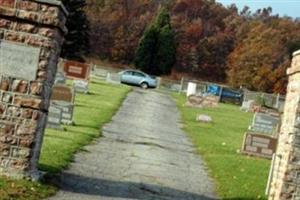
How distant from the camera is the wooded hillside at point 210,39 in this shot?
3194 inches

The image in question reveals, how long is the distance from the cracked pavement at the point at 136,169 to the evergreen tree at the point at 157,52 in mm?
54110

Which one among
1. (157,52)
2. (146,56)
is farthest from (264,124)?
(146,56)

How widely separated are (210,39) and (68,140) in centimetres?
8093

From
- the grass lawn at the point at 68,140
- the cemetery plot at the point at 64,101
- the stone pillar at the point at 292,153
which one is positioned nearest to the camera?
the grass lawn at the point at 68,140

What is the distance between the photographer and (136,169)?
1508 centimetres

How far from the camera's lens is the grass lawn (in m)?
10.3

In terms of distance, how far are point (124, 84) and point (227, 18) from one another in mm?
51292

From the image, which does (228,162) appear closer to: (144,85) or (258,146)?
(258,146)

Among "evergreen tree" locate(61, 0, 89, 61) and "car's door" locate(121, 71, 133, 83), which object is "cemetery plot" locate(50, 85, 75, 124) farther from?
"evergreen tree" locate(61, 0, 89, 61)

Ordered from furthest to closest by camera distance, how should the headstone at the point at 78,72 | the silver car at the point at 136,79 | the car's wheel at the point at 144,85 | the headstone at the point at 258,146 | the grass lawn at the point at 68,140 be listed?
1. the silver car at the point at 136,79
2. the car's wheel at the point at 144,85
3. the headstone at the point at 78,72
4. the headstone at the point at 258,146
5. the grass lawn at the point at 68,140

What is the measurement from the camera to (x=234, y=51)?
9388cm

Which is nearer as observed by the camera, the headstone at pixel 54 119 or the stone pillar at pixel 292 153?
the stone pillar at pixel 292 153

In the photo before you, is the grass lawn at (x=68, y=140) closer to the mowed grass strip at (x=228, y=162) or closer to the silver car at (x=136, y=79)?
the mowed grass strip at (x=228, y=162)

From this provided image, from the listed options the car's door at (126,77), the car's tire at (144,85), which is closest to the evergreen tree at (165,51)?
the car's door at (126,77)
